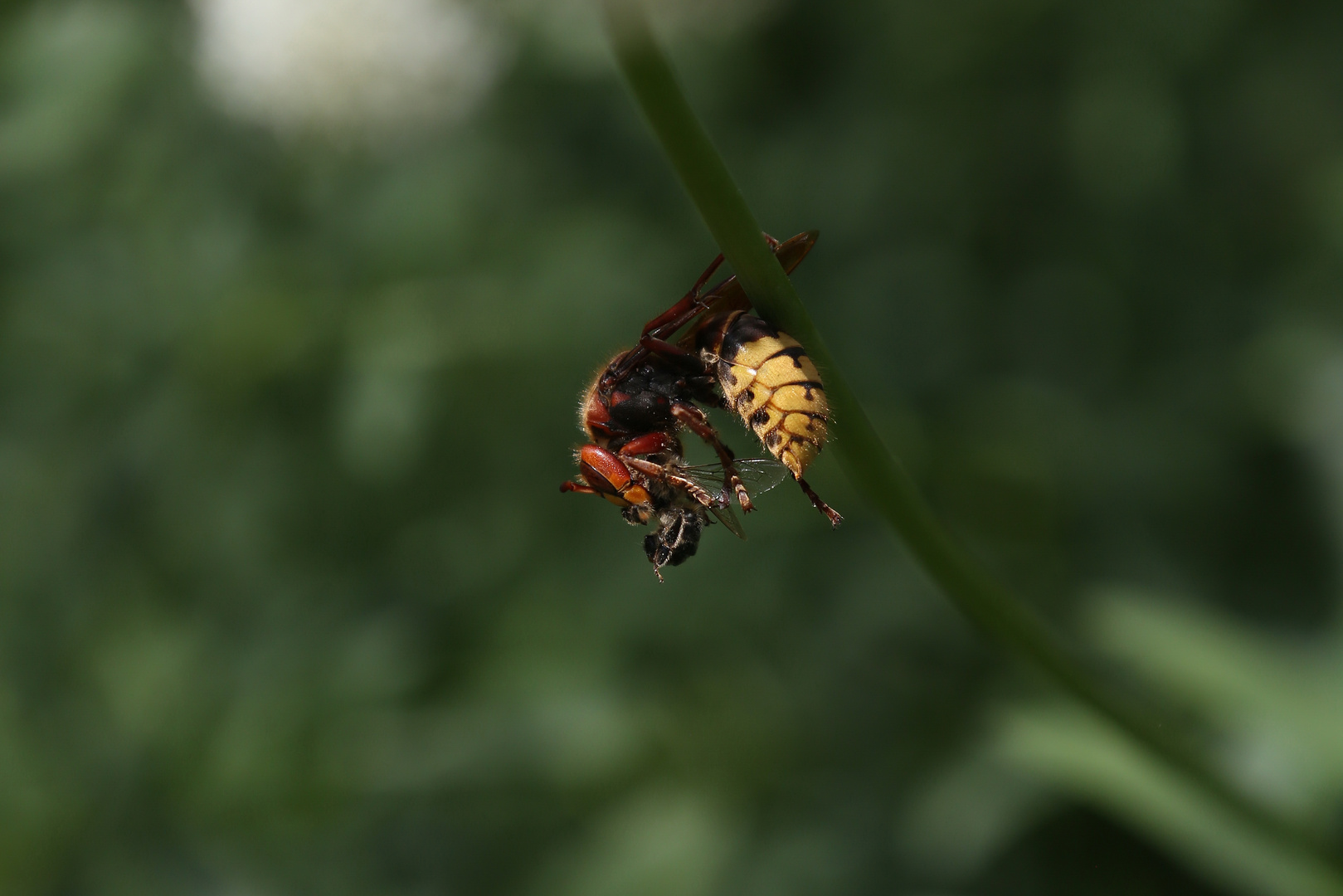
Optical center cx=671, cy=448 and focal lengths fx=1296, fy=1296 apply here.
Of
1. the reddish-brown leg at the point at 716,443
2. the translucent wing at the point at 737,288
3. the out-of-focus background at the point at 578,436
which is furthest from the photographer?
the out-of-focus background at the point at 578,436

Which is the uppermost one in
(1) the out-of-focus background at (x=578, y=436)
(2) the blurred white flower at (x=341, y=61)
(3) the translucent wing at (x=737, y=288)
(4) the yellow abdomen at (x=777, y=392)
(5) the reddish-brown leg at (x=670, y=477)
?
(2) the blurred white flower at (x=341, y=61)

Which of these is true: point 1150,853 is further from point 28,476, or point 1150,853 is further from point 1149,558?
point 28,476

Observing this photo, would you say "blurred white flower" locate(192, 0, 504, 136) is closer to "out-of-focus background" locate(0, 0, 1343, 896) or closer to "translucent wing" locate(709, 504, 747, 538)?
"out-of-focus background" locate(0, 0, 1343, 896)

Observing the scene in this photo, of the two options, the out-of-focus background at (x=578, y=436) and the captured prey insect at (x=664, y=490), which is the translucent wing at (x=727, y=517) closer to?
the captured prey insect at (x=664, y=490)

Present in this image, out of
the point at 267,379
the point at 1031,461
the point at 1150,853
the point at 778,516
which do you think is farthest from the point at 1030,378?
the point at 267,379

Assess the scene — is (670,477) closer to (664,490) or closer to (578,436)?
(664,490)

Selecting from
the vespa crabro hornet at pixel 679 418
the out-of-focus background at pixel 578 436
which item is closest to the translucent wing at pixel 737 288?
the vespa crabro hornet at pixel 679 418

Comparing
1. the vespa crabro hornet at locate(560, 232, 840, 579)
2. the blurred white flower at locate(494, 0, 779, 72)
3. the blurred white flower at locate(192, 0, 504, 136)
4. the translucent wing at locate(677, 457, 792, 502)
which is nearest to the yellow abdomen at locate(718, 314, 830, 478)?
the vespa crabro hornet at locate(560, 232, 840, 579)

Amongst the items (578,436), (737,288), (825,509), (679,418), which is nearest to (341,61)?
(578,436)
